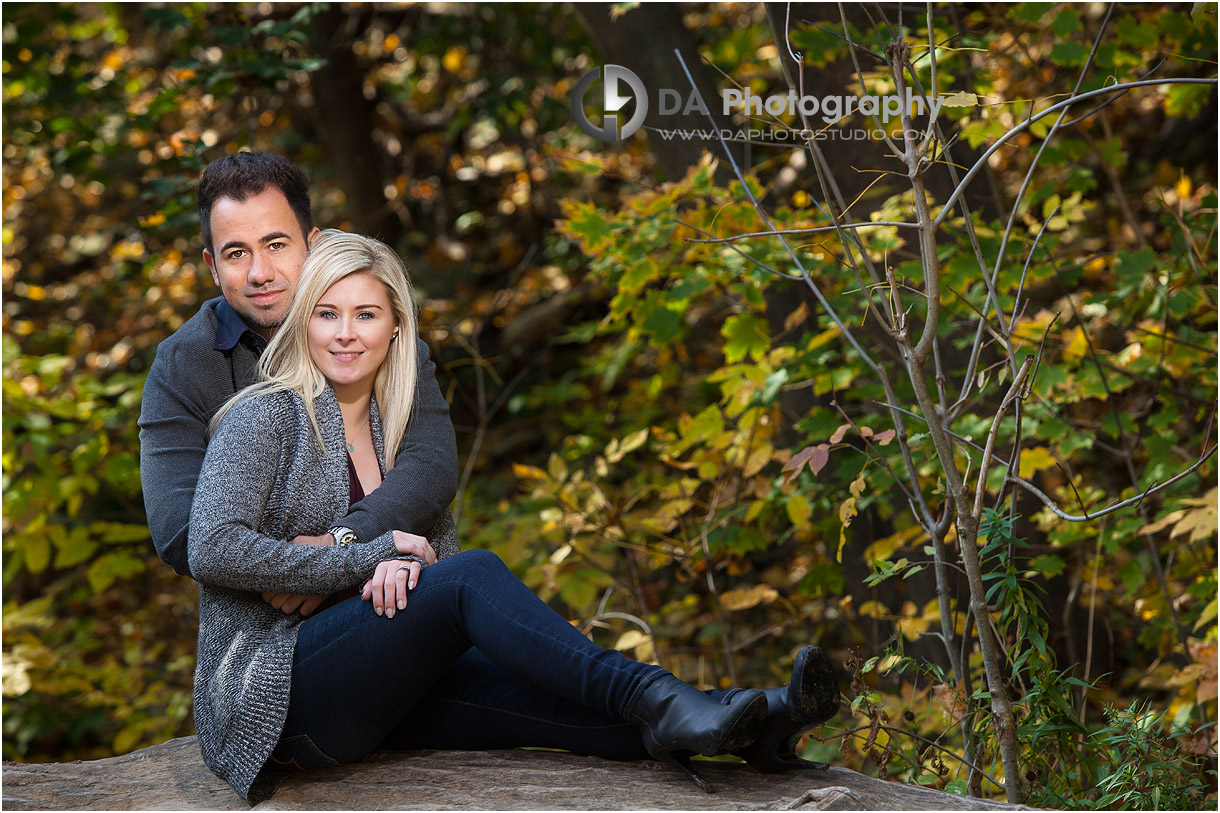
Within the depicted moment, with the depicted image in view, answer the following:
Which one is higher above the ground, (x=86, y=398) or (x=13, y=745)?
(x=86, y=398)

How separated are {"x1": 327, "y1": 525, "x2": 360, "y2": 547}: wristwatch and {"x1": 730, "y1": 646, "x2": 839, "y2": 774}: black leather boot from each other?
77cm

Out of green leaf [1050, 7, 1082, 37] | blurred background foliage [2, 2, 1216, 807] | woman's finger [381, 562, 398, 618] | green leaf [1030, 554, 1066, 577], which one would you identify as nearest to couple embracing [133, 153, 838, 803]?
woman's finger [381, 562, 398, 618]

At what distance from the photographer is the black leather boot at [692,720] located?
1568 mm

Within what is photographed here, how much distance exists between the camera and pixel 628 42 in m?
3.50

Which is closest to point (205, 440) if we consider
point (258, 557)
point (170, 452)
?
point (170, 452)

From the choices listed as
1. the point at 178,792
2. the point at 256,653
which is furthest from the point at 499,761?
the point at 178,792

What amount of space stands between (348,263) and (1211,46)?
9.61 feet

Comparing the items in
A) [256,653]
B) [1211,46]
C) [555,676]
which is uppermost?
[1211,46]

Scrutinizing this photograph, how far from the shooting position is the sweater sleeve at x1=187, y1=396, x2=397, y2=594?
5.59 ft

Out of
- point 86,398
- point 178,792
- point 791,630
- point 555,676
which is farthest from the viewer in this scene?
point 791,630

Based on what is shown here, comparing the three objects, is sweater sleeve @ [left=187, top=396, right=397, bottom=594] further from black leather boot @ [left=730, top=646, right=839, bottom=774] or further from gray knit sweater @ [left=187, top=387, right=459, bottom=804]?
black leather boot @ [left=730, top=646, right=839, bottom=774]

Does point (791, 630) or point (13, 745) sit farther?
point (13, 745)

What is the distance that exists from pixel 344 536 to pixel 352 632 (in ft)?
0.61

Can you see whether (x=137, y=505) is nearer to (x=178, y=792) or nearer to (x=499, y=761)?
(x=178, y=792)
